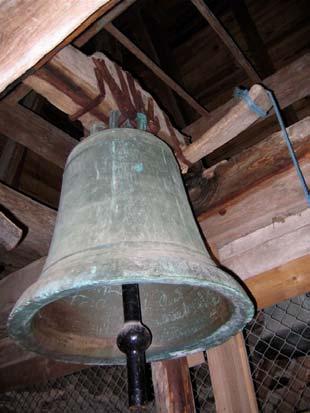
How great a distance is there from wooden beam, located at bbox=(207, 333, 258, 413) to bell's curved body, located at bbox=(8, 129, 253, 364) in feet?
1.12

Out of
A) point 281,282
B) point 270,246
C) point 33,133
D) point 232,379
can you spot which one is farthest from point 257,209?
point 33,133

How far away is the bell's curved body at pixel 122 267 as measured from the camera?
0.88 m

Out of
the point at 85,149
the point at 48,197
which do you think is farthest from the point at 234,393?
the point at 48,197

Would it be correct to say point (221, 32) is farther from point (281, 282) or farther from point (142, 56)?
point (281, 282)

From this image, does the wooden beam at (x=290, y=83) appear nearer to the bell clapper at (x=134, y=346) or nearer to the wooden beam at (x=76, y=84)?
the wooden beam at (x=76, y=84)

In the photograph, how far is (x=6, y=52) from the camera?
32.9 inches

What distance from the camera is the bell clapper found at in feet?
2.83

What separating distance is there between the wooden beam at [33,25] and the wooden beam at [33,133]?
2.88ft

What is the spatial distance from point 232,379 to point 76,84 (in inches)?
46.6

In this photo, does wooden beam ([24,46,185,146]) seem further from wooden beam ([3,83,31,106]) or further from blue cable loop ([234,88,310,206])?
blue cable loop ([234,88,310,206])

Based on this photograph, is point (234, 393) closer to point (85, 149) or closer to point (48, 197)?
point (85, 149)

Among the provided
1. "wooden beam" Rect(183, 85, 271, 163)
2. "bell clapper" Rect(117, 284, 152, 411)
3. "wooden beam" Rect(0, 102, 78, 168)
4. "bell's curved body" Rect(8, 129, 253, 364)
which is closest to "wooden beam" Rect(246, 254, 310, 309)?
"bell's curved body" Rect(8, 129, 253, 364)

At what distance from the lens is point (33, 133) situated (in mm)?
1718

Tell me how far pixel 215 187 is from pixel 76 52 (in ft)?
2.45
